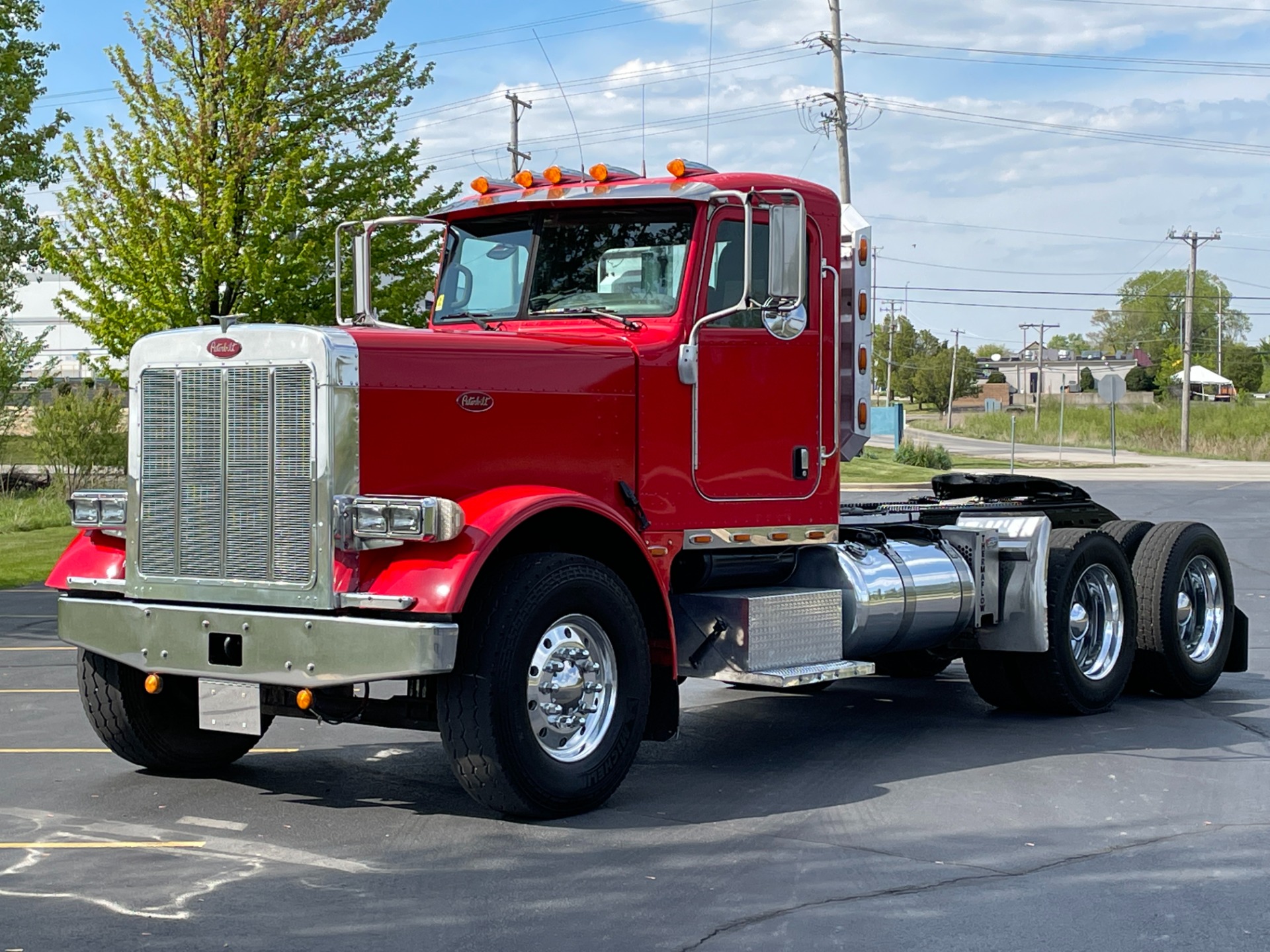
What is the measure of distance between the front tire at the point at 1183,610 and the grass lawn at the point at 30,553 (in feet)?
39.5

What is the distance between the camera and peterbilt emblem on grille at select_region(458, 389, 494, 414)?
22.2ft

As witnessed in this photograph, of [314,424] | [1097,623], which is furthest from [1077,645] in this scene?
[314,424]

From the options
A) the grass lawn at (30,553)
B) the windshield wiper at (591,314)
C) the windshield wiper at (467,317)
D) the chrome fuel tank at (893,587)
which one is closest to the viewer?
the windshield wiper at (591,314)

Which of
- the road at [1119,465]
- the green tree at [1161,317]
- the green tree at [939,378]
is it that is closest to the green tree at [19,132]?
the road at [1119,465]

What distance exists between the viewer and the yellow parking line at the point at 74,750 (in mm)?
8133

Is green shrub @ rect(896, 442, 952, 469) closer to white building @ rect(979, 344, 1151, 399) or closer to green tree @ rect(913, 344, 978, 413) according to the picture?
green tree @ rect(913, 344, 978, 413)

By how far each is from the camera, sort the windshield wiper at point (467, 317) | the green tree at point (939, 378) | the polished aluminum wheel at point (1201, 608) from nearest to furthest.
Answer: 1. the windshield wiper at point (467, 317)
2. the polished aluminum wheel at point (1201, 608)
3. the green tree at point (939, 378)

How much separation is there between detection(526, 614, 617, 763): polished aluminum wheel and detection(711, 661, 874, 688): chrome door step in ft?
2.73

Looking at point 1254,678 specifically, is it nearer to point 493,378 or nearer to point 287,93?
point 493,378

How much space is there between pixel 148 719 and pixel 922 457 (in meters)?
42.0

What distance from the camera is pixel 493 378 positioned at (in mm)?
6879

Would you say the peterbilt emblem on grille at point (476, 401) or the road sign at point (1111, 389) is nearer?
the peterbilt emblem on grille at point (476, 401)

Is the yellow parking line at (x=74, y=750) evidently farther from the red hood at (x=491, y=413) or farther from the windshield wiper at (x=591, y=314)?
the windshield wiper at (x=591, y=314)

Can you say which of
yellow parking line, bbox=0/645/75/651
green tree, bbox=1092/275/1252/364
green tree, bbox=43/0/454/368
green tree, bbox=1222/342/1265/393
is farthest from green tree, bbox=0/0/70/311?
green tree, bbox=1092/275/1252/364
